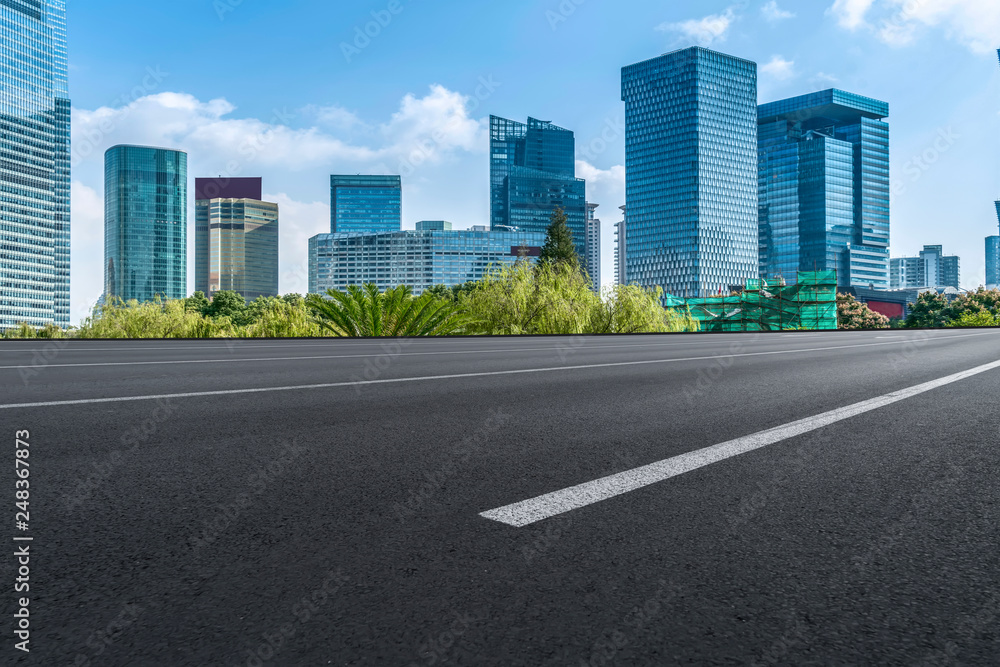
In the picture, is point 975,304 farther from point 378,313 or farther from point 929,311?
point 378,313

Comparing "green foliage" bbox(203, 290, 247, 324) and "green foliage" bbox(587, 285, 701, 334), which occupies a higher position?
"green foliage" bbox(203, 290, 247, 324)

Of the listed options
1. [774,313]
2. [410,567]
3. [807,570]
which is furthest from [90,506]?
[774,313]

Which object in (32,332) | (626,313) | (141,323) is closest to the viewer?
(32,332)

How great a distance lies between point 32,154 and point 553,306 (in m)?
166

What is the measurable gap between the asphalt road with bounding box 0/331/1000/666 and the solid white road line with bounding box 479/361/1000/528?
25 mm

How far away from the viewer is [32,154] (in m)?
148

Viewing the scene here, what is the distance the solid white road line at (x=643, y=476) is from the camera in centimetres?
233

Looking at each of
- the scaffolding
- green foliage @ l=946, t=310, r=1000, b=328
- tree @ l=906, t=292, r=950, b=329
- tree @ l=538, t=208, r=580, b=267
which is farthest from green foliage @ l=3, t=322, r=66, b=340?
tree @ l=906, t=292, r=950, b=329

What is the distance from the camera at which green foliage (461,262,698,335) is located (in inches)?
971

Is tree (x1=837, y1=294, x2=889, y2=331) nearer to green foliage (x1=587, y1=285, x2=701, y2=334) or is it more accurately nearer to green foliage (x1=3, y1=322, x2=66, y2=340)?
green foliage (x1=587, y1=285, x2=701, y2=334)

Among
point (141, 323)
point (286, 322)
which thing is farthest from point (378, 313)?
point (141, 323)

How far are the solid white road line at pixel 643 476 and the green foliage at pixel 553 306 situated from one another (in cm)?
1947

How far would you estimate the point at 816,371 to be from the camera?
7914mm

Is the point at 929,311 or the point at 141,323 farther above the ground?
the point at 929,311
